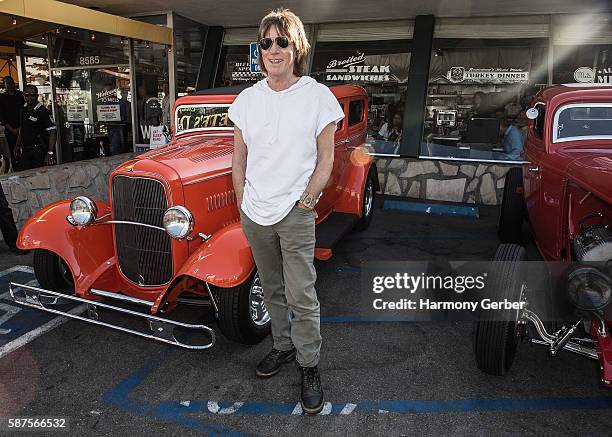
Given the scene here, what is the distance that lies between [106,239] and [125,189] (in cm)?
61

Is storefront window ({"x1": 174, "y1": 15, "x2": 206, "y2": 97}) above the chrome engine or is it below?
above

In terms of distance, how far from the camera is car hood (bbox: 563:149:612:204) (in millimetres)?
2598

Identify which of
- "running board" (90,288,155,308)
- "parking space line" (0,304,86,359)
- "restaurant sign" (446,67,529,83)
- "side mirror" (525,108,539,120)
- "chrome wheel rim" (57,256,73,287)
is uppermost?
"restaurant sign" (446,67,529,83)

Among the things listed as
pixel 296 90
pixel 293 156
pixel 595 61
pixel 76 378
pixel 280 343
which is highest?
pixel 595 61

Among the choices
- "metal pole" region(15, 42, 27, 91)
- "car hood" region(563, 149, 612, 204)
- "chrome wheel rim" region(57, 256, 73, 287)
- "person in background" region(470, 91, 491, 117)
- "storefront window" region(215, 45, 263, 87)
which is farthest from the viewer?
"metal pole" region(15, 42, 27, 91)

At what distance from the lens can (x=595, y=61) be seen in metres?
7.80

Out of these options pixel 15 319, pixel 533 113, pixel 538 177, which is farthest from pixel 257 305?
pixel 533 113

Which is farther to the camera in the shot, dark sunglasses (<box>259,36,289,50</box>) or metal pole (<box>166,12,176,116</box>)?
metal pole (<box>166,12,176,116</box>)

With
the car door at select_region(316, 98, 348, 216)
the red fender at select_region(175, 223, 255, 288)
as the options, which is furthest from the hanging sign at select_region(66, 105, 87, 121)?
the red fender at select_region(175, 223, 255, 288)

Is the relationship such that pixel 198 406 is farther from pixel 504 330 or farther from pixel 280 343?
pixel 504 330

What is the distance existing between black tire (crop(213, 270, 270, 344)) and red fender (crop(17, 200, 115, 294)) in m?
1.07

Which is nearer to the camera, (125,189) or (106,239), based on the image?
(125,189)

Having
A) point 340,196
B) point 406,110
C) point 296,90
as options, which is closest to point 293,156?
point 296,90

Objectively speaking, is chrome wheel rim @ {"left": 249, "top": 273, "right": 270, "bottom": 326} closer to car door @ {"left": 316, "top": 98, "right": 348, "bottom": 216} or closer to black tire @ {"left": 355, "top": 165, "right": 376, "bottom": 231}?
car door @ {"left": 316, "top": 98, "right": 348, "bottom": 216}
